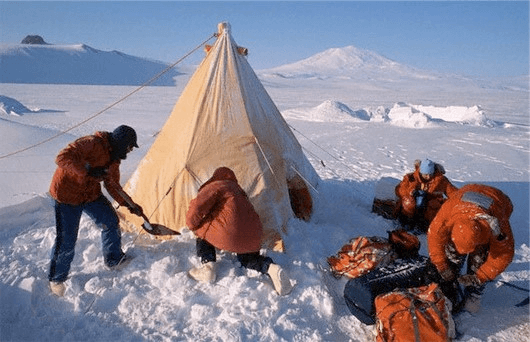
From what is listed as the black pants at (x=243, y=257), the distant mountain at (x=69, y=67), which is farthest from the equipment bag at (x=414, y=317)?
the distant mountain at (x=69, y=67)

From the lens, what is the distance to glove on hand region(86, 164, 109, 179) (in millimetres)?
3152

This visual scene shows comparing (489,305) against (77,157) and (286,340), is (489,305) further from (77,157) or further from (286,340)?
(77,157)

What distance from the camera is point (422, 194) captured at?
4750mm

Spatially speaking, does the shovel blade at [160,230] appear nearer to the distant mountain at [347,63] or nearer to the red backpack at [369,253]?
the red backpack at [369,253]

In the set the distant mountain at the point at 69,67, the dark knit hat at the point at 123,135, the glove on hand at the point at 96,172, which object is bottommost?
the distant mountain at the point at 69,67

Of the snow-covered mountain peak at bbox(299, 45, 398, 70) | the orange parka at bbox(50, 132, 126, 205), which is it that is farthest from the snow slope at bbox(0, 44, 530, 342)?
the snow-covered mountain peak at bbox(299, 45, 398, 70)

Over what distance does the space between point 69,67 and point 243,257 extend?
53.5 metres

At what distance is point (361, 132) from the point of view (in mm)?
13367

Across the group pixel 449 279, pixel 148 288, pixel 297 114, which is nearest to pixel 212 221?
pixel 148 288

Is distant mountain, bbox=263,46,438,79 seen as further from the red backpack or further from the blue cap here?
the red backpack

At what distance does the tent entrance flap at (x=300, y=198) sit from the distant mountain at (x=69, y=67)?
39.4 meters

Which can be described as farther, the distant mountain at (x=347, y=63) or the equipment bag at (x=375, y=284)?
the distant mountain at (x=347, y=63)

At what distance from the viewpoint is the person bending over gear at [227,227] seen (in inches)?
130

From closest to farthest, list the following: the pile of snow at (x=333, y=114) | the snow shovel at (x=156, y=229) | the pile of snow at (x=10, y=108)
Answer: the snow shovel at (x=156, y=229) → the pile of snow at (x=10, y=108) → the pile of snow at (x=333, y=114)
